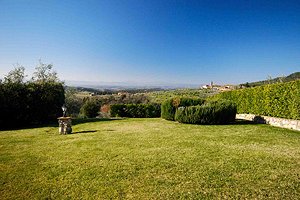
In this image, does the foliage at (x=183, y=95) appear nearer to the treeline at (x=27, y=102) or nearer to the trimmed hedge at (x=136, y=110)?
the trimmed hedge at (x=136, y=110)

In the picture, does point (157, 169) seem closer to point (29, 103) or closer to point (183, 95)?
point (29, 103)

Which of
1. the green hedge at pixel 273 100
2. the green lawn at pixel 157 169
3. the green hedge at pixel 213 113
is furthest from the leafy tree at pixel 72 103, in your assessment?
the green lawn at pixel 157 169

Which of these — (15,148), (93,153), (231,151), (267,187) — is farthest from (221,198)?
(15,148)

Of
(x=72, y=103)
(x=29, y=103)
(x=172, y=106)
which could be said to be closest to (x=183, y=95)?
(x=72, y=103)

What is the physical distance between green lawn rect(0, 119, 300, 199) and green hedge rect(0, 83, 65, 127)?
10.9 m

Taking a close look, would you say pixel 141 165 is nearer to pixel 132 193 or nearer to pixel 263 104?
pixel 132 193

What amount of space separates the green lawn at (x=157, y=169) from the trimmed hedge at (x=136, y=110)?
15.9 meters

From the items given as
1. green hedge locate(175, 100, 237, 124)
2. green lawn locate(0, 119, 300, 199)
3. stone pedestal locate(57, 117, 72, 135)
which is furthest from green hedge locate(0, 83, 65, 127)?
green hedge locate(175, 100, 237, 124)

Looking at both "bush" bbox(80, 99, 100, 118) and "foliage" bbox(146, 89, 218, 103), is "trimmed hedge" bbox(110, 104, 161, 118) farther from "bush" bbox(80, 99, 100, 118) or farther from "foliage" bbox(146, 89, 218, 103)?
"foliage" bbox(146, 89, 218, 103)

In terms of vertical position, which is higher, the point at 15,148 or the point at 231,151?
the point at 231,151

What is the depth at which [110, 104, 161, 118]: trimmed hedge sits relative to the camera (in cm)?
2600

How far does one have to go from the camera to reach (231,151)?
7.89 meters

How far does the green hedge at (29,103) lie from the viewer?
62.8 ft

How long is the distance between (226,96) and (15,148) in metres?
16.9
